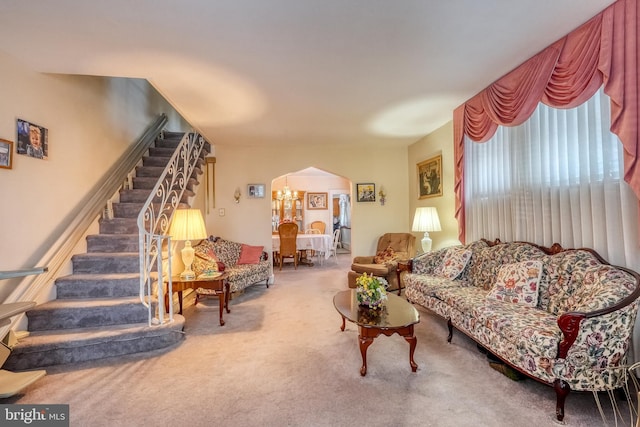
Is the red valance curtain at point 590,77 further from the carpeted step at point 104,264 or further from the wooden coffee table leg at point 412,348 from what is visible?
the carpeted step at point 104,264

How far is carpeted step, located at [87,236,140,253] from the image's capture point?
3.44m

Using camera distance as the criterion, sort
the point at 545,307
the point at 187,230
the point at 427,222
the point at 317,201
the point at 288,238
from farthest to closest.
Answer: the point at 317,201, the point at 288,238, the point at 427,222, the point at 187,230, the point at 545,307

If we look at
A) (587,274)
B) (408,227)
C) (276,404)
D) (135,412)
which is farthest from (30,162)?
(408,227)

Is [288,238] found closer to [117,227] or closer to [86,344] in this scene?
[117,227]

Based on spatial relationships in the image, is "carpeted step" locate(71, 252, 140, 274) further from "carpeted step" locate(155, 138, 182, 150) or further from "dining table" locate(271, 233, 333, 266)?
"dining table" locate(271, 233, 333, 266)

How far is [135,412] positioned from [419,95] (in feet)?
12.6

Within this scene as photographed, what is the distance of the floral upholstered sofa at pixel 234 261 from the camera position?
399cm

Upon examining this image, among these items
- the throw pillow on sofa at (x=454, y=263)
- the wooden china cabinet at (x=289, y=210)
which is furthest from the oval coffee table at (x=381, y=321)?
the wooden china cabinet at (x=289, y=210)

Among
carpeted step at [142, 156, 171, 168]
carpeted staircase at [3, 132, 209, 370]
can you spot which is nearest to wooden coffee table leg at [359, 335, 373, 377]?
carpeted staircase at [3, 132, 209, 370]

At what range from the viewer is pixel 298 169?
5.75 m

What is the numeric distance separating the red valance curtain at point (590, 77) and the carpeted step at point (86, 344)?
3.85m

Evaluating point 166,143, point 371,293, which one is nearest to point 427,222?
point 371,293

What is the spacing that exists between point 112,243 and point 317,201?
6.60m

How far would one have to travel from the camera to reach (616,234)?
6.96ft
